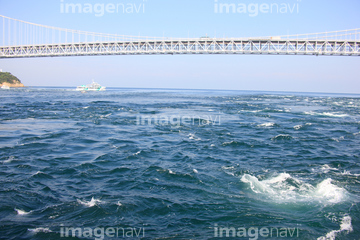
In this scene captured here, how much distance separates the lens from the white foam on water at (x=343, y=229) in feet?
16.1

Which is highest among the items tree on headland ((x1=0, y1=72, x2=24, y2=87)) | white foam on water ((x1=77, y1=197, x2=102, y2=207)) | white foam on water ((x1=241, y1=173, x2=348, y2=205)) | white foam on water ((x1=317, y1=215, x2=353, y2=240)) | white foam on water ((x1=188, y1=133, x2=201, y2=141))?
tree on headland ((x1=0, y1=72, x2=24, y2=87))

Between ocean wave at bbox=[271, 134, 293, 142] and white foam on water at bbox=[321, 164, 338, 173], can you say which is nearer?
white foam on water at bbox=[321, 164, 338, 173]

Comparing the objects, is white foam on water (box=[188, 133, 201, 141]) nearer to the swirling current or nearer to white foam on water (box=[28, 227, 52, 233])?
the swirling current

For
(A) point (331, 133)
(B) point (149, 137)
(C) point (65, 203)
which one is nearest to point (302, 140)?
(A) point (331, 133)

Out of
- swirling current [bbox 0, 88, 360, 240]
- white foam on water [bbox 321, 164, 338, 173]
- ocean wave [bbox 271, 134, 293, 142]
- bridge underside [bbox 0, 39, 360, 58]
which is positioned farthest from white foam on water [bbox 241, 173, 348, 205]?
bridge underside [bbox 0, 39, 360, 58]

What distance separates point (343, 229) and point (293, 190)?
2.06m

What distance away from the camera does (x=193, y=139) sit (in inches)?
578

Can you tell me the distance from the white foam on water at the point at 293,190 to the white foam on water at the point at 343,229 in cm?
87

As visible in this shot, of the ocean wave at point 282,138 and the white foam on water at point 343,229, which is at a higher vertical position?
the ocean wave at point 282,138

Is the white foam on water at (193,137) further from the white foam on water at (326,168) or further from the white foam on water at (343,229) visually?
the white foam on water at (343,229)

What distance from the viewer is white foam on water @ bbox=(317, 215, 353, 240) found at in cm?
491

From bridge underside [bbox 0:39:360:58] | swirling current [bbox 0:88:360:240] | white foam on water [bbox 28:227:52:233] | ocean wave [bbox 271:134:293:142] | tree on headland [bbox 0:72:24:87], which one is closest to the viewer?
white foam on water [bbox 28:227:52:233]

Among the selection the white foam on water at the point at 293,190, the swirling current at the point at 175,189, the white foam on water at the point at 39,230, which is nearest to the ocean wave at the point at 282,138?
the swirling current at the point at 175,189

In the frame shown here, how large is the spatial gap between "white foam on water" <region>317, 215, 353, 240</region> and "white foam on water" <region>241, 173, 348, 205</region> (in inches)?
34.3
